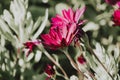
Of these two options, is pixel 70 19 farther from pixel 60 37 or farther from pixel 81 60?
pixel 81 60

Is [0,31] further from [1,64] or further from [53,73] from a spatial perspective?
[53,73]

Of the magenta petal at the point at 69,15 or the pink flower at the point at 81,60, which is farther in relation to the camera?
the pink flower at the point at 81,60

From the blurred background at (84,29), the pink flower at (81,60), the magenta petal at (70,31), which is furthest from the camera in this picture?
the blurred background at (84,29)

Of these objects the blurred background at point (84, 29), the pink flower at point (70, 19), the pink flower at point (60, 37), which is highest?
the blurred background at point (84, 29)

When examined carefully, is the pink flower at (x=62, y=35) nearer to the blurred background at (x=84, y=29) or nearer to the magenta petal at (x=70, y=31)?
the magenta petal at (x=70, y=31)

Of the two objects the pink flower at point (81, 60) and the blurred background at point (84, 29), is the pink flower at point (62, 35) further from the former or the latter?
the blurred background at point (84, 29)

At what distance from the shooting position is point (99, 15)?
62.9 inches

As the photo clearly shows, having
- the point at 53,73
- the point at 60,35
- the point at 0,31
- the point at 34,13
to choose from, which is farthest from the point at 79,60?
the point at 34,13

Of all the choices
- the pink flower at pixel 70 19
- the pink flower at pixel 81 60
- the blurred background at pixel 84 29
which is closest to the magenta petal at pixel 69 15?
the pink flower at pixel 70 19

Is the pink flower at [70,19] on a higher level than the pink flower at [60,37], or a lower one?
higher

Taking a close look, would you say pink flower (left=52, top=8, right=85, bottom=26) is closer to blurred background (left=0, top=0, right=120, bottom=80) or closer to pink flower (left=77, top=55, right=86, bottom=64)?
pink flower (left=77, top=55, right=86, bottom=64)

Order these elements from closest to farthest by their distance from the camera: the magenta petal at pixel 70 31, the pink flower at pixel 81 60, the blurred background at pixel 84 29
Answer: the magenta petal at pixel 70 31 → the pink flower at pixel 81 60 → the blurred background at pixel 84 29

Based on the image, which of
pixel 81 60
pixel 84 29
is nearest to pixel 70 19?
pixel 81 60

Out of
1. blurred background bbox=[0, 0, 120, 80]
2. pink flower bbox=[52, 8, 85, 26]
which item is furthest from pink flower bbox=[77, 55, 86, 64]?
blurred background bbox=[0, 0, 120, 80]
